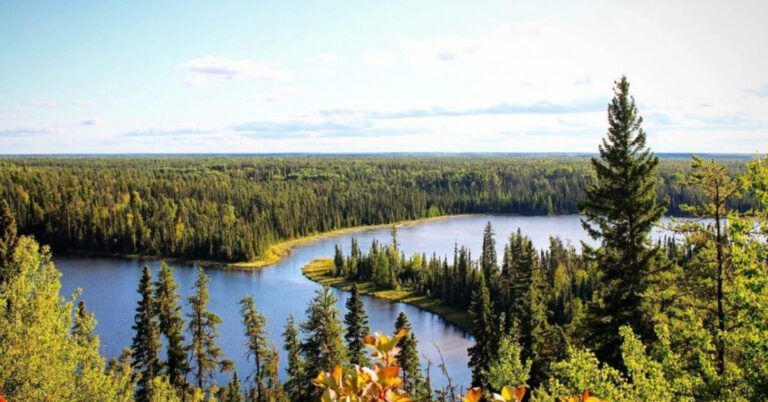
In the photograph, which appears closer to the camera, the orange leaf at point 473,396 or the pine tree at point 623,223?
the orange leaf at point 473,396

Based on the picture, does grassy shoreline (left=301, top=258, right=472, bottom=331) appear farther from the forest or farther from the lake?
the forest

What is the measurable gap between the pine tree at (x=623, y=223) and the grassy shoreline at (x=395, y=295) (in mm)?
56995

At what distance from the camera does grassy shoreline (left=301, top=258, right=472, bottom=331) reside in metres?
79.2

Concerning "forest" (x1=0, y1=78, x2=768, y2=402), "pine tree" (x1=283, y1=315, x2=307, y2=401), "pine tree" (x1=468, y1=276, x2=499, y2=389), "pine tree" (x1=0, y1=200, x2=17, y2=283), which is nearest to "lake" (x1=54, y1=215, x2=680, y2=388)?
"pine tree" (x1=468, y1=276, x2=499, y2=389)

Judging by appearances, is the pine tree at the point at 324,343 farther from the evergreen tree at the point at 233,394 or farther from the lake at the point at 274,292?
the lake at the point at 274,292

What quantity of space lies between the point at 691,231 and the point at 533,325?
1891 cm

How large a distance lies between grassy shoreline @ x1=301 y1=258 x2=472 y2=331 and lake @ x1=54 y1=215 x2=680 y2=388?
1.66 metres

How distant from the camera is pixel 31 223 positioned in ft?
447

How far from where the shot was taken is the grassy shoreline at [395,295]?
260 ft

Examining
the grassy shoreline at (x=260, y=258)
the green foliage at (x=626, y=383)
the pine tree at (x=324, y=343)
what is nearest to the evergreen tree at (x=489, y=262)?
the grassy shoreline at (x=260, y=258)

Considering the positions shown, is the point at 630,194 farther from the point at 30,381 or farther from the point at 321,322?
the point at 321,322

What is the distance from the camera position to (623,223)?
18016 mm

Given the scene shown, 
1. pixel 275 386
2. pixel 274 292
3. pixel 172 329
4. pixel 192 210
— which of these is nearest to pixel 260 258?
pixel 274 292

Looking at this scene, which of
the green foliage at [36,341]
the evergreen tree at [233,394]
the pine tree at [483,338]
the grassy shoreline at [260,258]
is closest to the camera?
the green foliage at [36,341]
